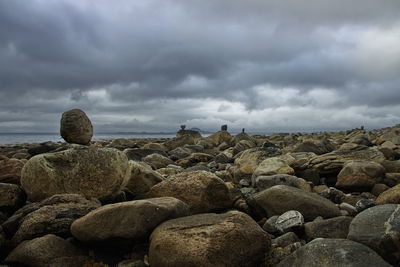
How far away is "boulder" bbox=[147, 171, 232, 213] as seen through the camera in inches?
338

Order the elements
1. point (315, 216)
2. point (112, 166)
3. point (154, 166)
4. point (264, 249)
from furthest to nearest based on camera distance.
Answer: point (154, 166)
point (112, 166)
point (315, 216)
point (264, 249)

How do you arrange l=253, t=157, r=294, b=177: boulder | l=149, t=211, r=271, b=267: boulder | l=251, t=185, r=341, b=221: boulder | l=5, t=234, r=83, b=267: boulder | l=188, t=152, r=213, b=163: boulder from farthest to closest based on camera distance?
l=188, t=152, r=213, b=163: boulder < l=253, t=157, r=294, b=177: boulder < l=251, t=185, r=341, b=221: boulder < l=5, t=234, r=83, b=267: boulder < l=149, t=211, r=271, b=267: boulder

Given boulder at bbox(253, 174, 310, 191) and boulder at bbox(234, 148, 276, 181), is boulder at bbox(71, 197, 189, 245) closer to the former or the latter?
boulder at bbox(253, 174, 310, 191)

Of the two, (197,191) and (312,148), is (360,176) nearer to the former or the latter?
(197,191)

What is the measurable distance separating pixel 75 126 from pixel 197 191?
190 inches

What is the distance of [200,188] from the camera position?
343 inches

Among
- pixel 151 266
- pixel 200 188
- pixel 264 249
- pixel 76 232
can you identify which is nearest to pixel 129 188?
pixel 200 188

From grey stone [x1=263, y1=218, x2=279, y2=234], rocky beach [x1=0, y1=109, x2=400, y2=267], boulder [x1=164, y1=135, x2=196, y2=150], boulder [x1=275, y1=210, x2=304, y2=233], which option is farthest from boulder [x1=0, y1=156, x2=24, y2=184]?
boulder [x1=164, y1=135, x2=196, y2=150]

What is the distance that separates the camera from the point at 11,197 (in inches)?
344

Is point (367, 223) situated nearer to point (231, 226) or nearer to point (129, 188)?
point (231, 226)

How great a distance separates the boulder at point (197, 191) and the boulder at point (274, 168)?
130 inches

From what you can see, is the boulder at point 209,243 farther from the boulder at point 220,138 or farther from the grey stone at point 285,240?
the boulder at point 220,138

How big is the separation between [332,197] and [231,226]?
5.23 m

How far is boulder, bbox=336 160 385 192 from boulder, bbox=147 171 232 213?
429 cm
